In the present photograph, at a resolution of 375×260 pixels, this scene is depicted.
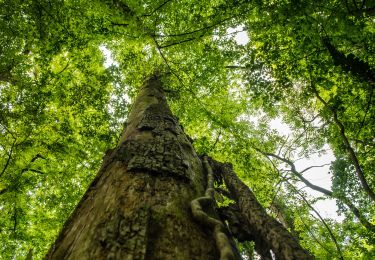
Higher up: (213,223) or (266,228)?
(266,228)

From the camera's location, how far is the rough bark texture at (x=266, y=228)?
2.26 metres

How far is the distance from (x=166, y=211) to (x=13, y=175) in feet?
33.3

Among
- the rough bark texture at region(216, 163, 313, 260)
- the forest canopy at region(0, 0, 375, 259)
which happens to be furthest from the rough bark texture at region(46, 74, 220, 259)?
the forest canopy at region(0, 0, 375, 259)

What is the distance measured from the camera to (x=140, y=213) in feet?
6.39

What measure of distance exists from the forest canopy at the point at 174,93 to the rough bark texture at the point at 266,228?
3.12 m

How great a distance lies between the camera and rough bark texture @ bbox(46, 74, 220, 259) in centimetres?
169

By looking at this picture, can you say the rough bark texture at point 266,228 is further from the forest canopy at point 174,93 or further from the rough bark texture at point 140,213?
the forest canopy at point 174,93

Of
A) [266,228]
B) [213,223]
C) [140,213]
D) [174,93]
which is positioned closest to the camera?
[140,213]

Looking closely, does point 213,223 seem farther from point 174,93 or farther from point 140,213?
point 174,93

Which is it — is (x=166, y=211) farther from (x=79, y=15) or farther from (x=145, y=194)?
(x=79, y=15)

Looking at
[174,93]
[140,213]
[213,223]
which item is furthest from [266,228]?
[174,93]

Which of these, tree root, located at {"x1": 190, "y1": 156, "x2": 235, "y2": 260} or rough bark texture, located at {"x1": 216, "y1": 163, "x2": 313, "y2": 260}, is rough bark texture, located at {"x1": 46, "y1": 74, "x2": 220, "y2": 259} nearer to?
tree root, located at {"x1": 190, "y1": 156, "x2": 235, "y2": 260}

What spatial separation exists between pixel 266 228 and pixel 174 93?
7.80 meters

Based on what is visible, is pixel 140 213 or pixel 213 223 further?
pixel 213 223
